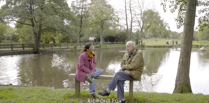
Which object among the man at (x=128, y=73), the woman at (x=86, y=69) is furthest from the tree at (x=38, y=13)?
the man at (x=128, y=73)

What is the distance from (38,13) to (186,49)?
21034 mm

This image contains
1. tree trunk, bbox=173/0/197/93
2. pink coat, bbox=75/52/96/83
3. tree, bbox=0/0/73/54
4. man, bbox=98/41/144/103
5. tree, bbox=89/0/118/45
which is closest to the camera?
man, bbox=98/41/144/103

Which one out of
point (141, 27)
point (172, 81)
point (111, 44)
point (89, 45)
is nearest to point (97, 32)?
point (111, 44)

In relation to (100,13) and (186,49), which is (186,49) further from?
(100,13)

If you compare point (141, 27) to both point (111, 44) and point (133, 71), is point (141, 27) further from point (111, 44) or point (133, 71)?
point (133, 71)

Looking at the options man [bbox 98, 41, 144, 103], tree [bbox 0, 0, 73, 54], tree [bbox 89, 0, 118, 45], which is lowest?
man [bbox 98, 41, 144, 103]

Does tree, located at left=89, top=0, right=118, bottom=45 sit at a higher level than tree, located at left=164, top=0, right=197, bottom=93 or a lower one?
higher

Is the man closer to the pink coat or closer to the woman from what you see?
the woman

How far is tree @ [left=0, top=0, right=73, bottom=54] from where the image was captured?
21672mm

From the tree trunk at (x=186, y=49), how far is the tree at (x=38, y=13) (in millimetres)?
20524

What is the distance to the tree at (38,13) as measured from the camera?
21.7 meters

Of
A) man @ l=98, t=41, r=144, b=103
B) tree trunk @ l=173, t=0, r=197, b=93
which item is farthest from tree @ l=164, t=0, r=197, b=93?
man @ l=98, t=41, r=144, b=103

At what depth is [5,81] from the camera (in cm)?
758

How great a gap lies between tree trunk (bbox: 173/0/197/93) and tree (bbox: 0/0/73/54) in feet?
67.3
